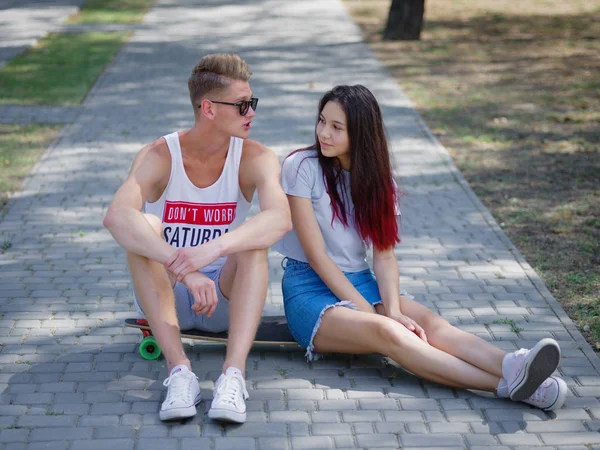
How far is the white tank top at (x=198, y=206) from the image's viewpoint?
4.56 m

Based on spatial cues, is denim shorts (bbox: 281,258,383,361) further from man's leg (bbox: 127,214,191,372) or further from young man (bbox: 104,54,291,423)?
man's leg (bbox: 127,214,191,372)

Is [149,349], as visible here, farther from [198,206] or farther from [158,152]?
[158,152]

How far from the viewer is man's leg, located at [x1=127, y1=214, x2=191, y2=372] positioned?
417cm

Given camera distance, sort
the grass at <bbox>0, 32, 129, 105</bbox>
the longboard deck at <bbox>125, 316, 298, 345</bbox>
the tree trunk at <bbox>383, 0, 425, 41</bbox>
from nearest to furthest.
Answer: the longboard deck at <bbox>125, 316, 298, 345</bbox>
the grass at <bbox>0, 32, 129, 105</bbox>
the tree trunk at <bbox>383, 0, 425, 41</bbox>

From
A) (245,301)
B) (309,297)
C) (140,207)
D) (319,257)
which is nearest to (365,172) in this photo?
(319,257)

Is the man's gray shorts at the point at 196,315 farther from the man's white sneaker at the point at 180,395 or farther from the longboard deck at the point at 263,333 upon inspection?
the man's white sneaker at the point at 180,395

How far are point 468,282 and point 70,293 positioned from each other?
2.58 m

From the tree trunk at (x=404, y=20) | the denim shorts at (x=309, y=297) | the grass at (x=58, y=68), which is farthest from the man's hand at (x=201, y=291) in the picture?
the tree trunk at (x=404, y=20)

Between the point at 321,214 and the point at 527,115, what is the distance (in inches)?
269

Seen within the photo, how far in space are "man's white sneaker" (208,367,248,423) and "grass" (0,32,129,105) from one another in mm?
8048

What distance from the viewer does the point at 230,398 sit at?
3922 millimetres

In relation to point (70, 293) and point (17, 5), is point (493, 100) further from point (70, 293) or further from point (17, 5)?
point (17, 5)

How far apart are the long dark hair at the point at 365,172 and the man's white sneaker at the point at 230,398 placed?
107cm

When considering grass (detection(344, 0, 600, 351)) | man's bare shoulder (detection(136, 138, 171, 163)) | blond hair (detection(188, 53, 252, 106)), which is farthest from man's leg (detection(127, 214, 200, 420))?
grass (detection(344, 0, 600, 351))
